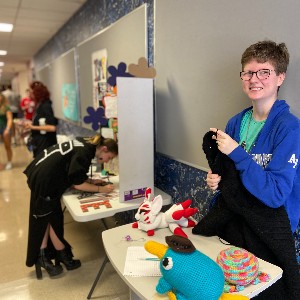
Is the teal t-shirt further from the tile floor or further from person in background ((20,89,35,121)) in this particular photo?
person in background ((20,89,35,121))

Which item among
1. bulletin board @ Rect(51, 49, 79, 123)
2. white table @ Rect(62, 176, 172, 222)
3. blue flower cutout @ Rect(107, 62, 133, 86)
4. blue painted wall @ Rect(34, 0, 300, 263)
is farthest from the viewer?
bulletin board @ Rect(51, 49, 79, 123)

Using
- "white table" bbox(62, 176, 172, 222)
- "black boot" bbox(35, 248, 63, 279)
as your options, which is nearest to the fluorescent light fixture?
"white table" bbox(62, 176, 172, 222)

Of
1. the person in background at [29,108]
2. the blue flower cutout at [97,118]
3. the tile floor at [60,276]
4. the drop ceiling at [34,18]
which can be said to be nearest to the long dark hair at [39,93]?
the person in background at [29,108]

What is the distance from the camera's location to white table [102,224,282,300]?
99cm

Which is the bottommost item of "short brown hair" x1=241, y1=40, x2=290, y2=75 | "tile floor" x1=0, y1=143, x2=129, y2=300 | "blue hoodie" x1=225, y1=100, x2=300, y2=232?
"tile floor" x1=0, y1=143, x2=129, y2=300

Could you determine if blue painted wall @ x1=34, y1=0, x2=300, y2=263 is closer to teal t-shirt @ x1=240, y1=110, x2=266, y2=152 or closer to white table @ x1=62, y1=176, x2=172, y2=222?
white table @ x1=62, y1=176, x2=172, y2=222

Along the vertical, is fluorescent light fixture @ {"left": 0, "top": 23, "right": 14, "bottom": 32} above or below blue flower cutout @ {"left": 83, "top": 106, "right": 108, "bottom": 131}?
above

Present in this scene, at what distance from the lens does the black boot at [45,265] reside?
6.91 ft

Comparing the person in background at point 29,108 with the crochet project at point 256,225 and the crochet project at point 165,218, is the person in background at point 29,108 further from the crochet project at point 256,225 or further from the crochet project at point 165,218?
the crochet project at point 256,225

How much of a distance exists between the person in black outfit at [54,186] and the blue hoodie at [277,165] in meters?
1.14

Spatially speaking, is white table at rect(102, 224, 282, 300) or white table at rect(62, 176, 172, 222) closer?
white table at rect(102, 224, 282, 300)

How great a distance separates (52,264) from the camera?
215cm

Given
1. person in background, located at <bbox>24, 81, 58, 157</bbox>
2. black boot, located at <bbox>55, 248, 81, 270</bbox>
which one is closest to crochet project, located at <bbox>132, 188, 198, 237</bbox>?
black boot, located at <bbox>55, 248, 81, 270</bbox>

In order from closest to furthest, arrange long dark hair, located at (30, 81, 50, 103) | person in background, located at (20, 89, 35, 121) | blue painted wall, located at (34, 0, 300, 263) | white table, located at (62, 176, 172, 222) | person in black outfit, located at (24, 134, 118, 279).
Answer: white table, located at (62, 176, 172, 222) → blue painted wall, located at (34, 0, 300, 263) → person in black outfit, located at (24, 134, 118, 279) → long dark hair, located at (30, 81, 50, 103) → person in background, located at (20, 89, 35, 121)
